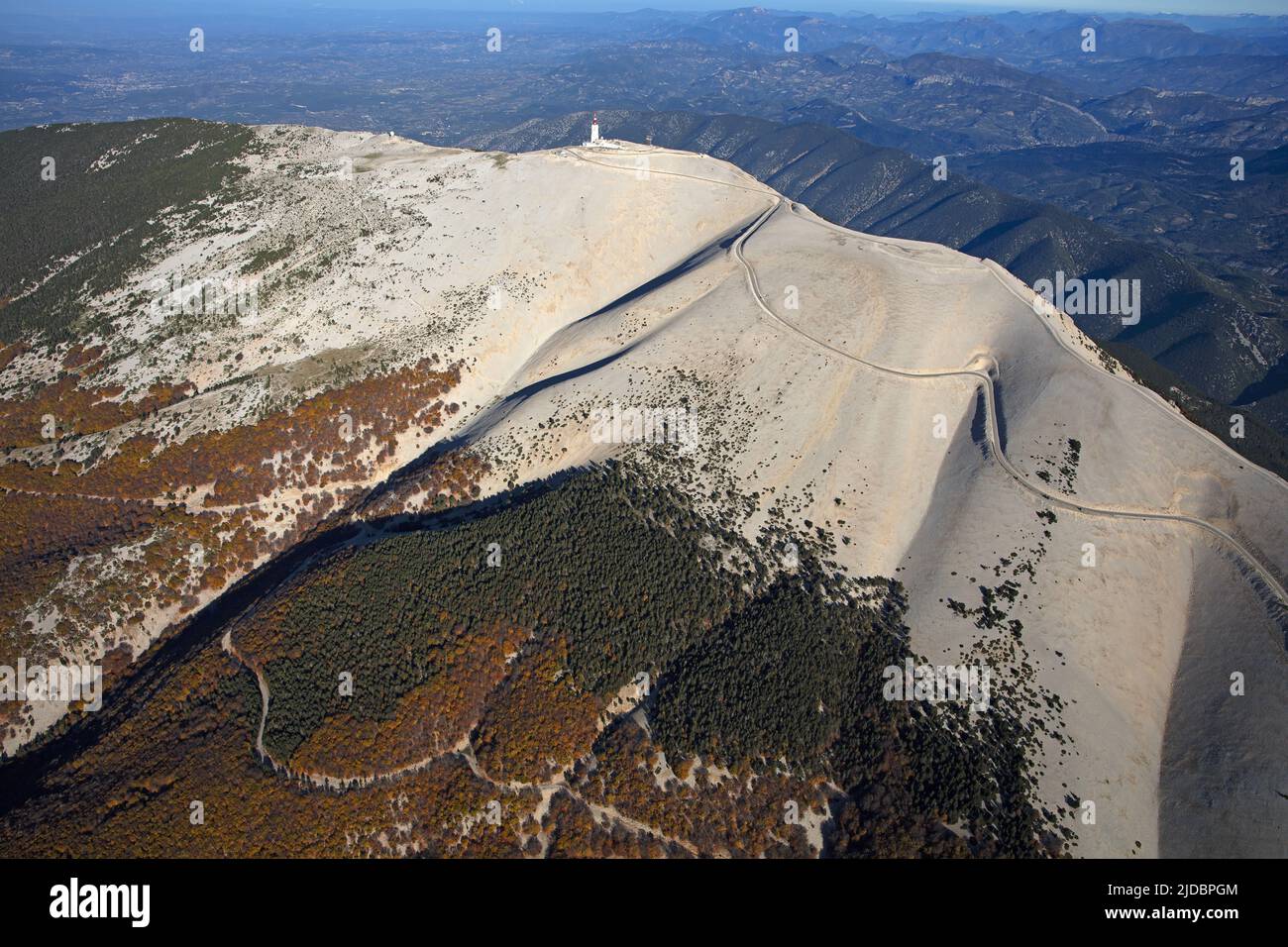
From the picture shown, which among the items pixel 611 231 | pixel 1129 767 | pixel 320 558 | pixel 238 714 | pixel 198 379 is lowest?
pixel 1129 767

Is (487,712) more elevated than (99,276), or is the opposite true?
(99,276)

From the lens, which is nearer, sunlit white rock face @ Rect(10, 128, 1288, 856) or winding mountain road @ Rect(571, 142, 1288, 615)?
sunlit white rock face @ Rect(10, 128, 1288, 856)

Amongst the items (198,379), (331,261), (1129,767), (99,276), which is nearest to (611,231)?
(331,261)

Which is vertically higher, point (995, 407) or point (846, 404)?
point (846, 404)

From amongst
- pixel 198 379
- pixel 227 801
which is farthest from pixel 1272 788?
pixel 198 379

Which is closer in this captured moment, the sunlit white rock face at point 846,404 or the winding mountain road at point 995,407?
the sunlit white rock face at point 846,404

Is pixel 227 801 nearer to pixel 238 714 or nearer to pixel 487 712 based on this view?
pixel 238 714

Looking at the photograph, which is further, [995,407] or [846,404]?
[846,404]
